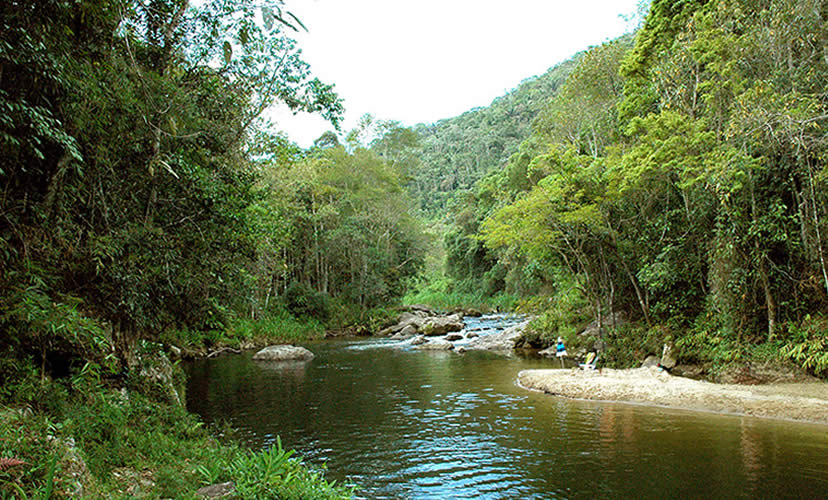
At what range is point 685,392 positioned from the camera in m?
11.3

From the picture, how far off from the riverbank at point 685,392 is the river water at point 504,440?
0.45 meters

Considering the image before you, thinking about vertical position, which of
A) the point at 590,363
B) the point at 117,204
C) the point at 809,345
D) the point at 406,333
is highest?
the point at 117,204

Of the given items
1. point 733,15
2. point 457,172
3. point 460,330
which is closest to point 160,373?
point 733,15

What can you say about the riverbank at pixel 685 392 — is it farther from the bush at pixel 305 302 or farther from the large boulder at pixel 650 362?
the bush at pixel 305 302

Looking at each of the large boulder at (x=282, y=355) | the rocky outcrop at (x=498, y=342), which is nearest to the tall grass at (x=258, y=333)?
the large boulder at (x=282, y=355)

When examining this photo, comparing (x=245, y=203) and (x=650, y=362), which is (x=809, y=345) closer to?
(x=650, y=362)

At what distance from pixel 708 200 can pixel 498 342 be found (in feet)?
39.2

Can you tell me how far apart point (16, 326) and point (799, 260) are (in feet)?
52.1

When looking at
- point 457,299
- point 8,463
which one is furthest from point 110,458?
point 457,299

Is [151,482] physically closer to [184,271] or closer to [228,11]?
[184,271]

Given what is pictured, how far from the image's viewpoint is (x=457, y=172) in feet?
245

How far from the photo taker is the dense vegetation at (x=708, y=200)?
11.2 m

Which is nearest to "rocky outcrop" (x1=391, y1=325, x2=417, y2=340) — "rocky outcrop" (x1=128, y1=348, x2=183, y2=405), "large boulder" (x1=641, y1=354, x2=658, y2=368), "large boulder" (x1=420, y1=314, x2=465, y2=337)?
"large boulder" (x1=420, y1=314, x2=465, y2=337)

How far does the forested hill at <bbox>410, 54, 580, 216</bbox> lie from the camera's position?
6875 cm
